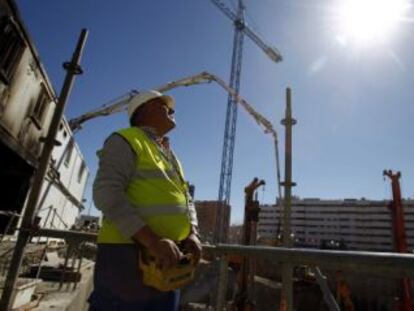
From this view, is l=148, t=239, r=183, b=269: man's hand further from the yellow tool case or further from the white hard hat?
the white hard hat

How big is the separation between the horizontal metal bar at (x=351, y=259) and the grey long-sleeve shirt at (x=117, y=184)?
3.54 ft

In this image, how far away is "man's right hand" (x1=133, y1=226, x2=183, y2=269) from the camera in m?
1.50

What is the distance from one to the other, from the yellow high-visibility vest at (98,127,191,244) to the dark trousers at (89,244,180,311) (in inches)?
2.8

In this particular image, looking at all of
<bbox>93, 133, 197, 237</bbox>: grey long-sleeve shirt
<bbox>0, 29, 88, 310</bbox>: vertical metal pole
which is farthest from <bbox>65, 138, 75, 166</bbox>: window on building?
<bbox>93, 133, 197, 237</bbox>: grey long-sleeve shirt

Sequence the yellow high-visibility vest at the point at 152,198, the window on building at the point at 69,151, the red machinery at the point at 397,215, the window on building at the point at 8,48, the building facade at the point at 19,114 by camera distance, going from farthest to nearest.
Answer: the window on building at the point at 69,151
the red machinery at the point at 397,215
the building facade at the point at 19,114
the window on building at the point at 8,48
the yellow high-visibility vest at the point at 152,198

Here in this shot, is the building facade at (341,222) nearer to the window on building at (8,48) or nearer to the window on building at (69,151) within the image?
the window on building at (69,151)

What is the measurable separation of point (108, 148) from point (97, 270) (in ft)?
2.18

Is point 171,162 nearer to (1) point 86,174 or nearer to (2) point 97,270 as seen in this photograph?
(2) point 97,270

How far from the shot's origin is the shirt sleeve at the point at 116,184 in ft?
5.20

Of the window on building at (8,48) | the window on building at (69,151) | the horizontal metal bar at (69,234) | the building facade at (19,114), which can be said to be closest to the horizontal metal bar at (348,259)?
the horizontal metal bar at (69,234)

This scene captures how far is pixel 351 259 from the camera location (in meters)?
1.77

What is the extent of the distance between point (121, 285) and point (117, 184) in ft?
1.68

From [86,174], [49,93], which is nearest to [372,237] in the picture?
[86,174]

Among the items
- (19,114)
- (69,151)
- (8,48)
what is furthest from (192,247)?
(69,151)
